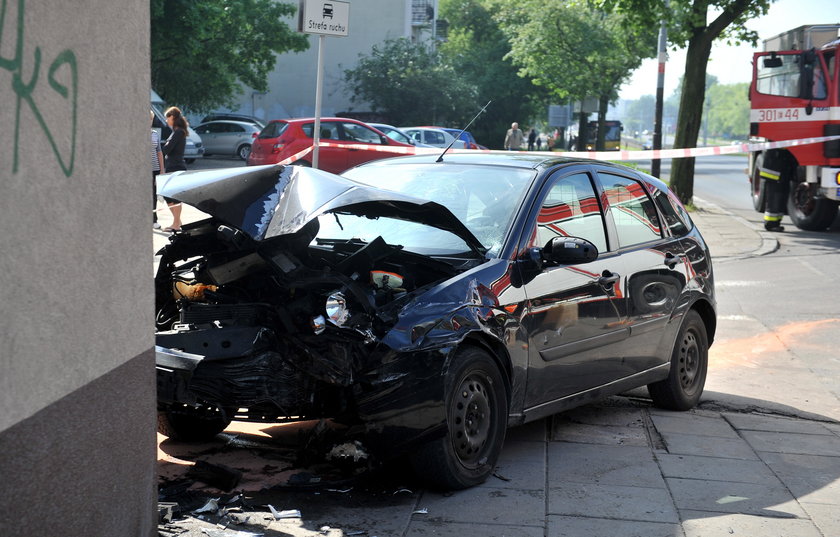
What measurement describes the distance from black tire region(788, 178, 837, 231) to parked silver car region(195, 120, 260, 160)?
20672 millimetres

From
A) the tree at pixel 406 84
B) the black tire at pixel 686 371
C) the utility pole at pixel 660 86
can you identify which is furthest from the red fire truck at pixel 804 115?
the tree at pixel 406 84

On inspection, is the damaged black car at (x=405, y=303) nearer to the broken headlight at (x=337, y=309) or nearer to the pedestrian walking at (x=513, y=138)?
the broken headlight at (x=337, y=309)

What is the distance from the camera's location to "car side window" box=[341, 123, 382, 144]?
79.5 ft

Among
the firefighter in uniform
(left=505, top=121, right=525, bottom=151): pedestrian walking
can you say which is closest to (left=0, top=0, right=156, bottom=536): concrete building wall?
the firefighter in uniform

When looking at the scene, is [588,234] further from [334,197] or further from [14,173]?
[14,173]

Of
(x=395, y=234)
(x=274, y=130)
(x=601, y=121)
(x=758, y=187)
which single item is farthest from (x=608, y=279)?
(x=601, y=121)

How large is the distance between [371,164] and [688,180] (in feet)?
56.7

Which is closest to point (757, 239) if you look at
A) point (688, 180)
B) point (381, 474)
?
point (688, 180)

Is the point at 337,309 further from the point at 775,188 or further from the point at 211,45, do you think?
the point at 211,45

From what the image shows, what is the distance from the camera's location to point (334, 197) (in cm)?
487

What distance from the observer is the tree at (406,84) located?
47938mm

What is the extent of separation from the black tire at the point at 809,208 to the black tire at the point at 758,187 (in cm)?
58

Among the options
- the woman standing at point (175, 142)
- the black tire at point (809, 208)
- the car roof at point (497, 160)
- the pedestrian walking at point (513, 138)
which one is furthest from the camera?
the pedestrian walking at point (513, 138)

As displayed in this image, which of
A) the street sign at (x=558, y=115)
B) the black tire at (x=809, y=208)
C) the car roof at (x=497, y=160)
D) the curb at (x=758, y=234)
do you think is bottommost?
the curb at (x=758, y=234)
